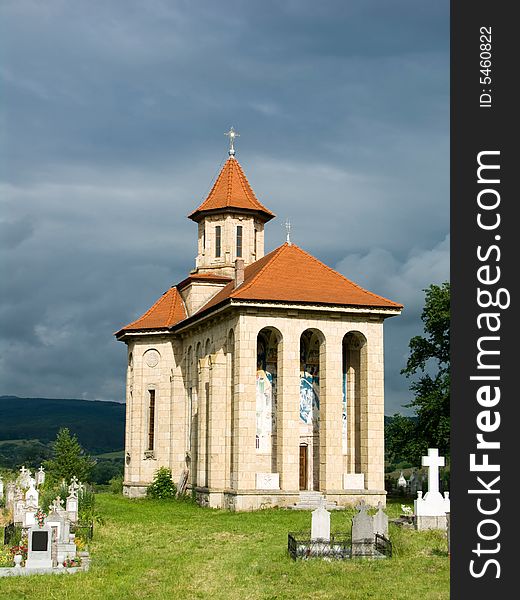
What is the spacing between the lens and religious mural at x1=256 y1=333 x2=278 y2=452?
39312 mm

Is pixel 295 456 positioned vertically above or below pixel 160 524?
above

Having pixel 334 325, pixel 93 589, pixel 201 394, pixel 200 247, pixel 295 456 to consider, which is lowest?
pixel 93 589

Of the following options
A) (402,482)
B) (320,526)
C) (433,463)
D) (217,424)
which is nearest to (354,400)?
(217,424)

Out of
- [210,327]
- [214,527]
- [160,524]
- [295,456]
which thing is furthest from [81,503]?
[210,327]

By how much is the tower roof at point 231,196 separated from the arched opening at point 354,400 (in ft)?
38.6

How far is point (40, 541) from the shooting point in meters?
22.2

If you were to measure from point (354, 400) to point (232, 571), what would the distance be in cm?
1924

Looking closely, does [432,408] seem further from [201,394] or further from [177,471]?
[177,471]

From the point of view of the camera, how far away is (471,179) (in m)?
14.1

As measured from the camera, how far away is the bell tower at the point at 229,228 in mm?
49156

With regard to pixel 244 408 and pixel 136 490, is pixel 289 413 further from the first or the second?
pixel 136 490

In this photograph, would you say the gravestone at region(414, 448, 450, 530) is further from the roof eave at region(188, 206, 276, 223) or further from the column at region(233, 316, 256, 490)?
the roof eave at region(188, 206, 276, 223)

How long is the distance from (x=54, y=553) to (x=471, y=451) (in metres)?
12.9

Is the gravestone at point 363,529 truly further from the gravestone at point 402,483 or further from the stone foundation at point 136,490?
the gravestone at point 402,483
